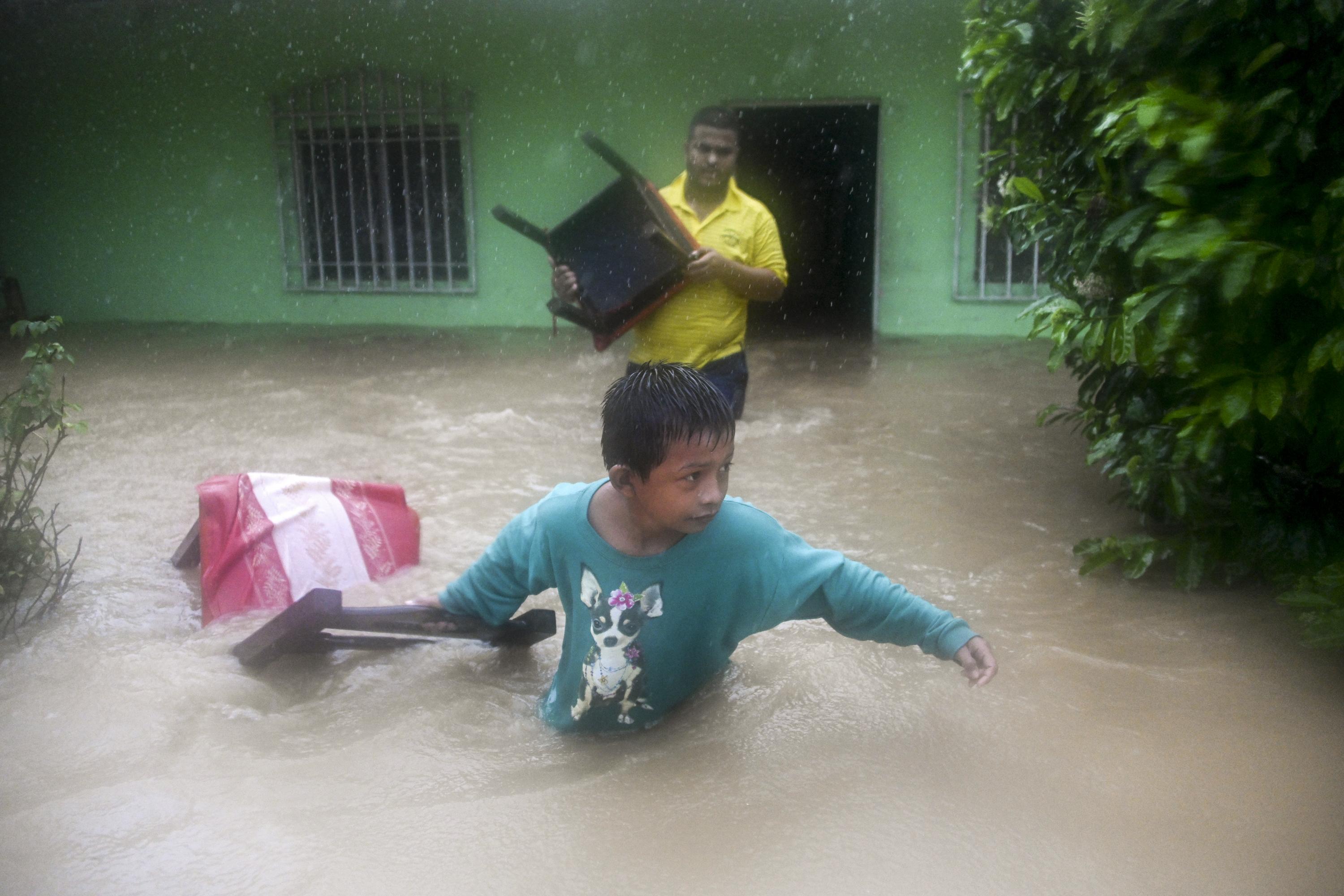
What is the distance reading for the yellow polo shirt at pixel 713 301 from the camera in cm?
413

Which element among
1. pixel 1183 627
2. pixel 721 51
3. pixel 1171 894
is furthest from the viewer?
pixel 721 51

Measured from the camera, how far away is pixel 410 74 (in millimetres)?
9477

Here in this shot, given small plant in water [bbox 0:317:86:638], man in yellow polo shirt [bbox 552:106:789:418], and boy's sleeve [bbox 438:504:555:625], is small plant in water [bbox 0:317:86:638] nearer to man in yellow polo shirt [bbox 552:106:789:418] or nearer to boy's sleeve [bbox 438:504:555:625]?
boy's sleeve [bbox 438:504:555:625]

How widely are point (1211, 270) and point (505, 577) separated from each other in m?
1.73

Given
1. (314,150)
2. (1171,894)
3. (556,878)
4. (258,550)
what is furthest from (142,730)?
(314,150)

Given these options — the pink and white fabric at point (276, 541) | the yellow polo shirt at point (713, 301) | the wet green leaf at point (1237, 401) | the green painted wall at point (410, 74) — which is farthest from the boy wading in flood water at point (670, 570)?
the green painted wall at point (410, 74)

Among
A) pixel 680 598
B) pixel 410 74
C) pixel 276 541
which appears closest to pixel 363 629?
pixel 276 541

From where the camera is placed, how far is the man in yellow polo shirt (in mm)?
4125

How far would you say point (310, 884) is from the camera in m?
2.01

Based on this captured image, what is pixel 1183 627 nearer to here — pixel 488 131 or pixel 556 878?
pixel 556 878

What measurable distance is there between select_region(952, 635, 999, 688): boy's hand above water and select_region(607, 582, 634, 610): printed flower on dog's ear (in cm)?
68

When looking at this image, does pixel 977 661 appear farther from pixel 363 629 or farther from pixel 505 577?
pixel 363 629

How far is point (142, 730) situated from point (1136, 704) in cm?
241

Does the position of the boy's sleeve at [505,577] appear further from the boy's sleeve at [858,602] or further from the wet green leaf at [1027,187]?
the wet green leaf at [1027,187]
